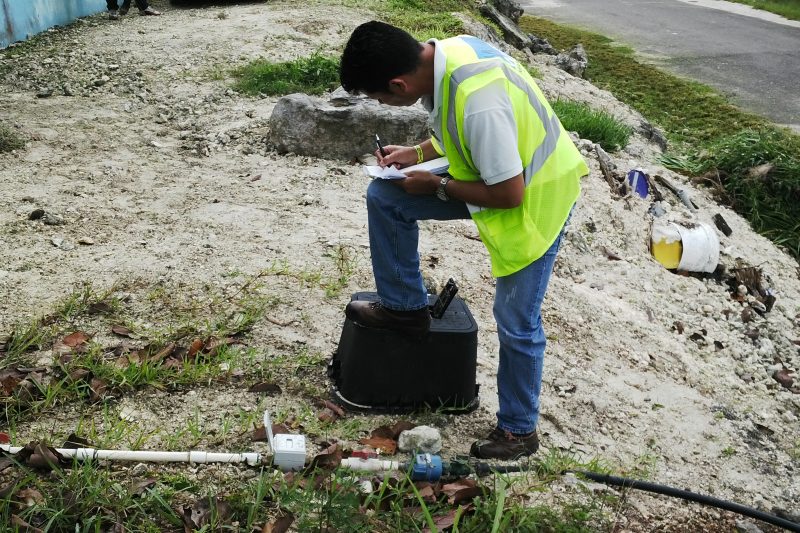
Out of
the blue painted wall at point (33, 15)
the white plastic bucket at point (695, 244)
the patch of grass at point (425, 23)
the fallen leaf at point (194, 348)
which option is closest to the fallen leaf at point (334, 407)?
the fallen leaf at point (194, 348)

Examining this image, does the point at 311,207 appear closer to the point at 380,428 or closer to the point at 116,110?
the point at 380,428

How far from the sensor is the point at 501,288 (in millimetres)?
2967

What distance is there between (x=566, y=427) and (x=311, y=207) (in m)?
2.43

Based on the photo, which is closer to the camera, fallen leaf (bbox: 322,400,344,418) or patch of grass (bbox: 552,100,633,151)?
fallen leaf (bbox: 322,400,344,418)

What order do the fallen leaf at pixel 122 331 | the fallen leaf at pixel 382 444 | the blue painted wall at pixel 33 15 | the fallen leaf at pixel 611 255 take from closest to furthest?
the fallen leaf at pixel 382 444 → the fallen leaf at pixel 122 331 → the fallen leaf at pixel 611 255 → the blue painted wall at pixel 33 15

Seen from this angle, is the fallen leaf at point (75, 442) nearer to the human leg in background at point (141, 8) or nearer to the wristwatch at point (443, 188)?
the wristwatch at point (443, 188)

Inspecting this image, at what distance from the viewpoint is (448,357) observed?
3348mm

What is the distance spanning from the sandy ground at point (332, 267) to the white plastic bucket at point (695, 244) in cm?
15

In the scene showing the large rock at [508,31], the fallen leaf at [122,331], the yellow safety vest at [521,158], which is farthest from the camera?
the large rock at [508,31]

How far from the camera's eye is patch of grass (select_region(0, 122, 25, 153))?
20.0 ft

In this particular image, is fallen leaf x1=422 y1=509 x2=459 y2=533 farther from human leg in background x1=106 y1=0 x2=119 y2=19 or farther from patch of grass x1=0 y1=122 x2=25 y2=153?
human leg in background x1=106 y1=0 x2=119 y2=19

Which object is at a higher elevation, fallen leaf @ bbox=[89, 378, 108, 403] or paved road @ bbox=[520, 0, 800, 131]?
fallen leaf @ bbox=[89, 378, 108, 403]

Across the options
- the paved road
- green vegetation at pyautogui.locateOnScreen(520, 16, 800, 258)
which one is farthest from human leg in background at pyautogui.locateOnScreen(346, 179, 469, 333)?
the paved road

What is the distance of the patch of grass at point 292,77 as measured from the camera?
7.59 m
